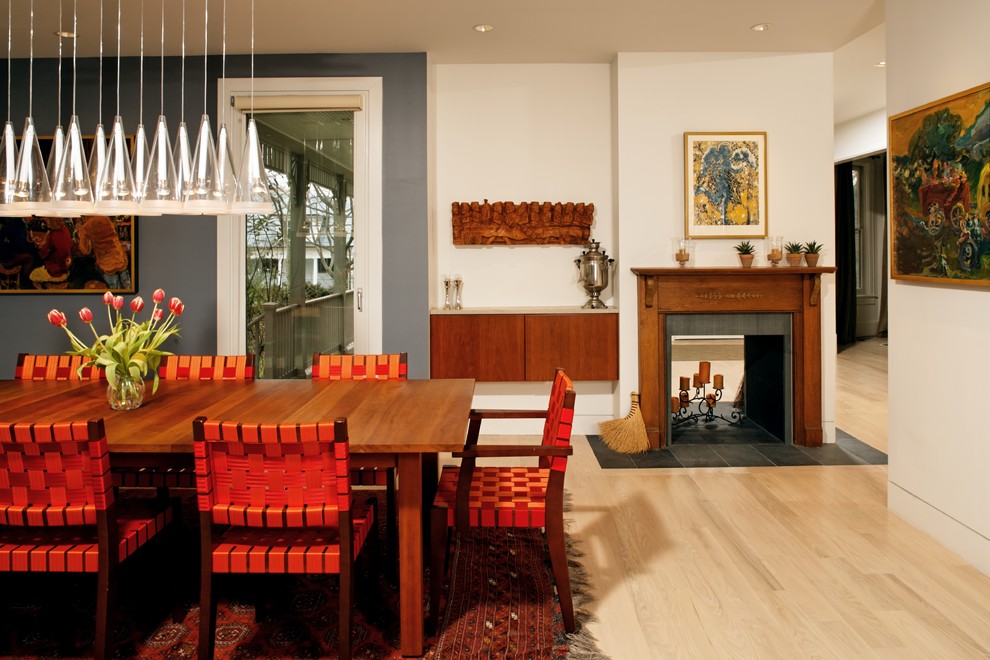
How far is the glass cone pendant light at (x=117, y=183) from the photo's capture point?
2863mm

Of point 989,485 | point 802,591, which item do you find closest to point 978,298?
point 989,485

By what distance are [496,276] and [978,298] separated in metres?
3.10

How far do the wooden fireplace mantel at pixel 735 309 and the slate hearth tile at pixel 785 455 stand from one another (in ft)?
0.51

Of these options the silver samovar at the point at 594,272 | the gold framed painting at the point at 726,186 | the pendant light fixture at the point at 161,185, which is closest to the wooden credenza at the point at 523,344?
the silver samovar at the point at 594,272

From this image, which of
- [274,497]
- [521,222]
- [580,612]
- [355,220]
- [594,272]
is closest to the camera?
[274,497]

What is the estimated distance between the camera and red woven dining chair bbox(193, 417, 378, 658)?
81.9 inches

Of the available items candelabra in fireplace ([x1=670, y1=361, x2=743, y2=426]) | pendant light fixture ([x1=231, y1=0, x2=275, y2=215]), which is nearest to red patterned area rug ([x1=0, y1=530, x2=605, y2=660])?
pendant light fixture ([x1=231, y1=0, x2=275, y2=215])

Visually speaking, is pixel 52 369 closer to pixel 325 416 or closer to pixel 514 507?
pixel 325 416

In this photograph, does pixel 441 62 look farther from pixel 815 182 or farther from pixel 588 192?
pixel 815 182

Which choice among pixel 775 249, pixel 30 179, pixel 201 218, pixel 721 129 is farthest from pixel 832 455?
pixel 30 179

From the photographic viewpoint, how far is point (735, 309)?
16.4ft

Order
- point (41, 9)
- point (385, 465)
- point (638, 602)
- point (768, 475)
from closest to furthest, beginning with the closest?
point (385, 465) < point (638, 602) < point (41, 9) < point (768, 475)

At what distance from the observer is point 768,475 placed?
14.5 ft

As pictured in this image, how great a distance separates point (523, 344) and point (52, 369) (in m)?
2.74
